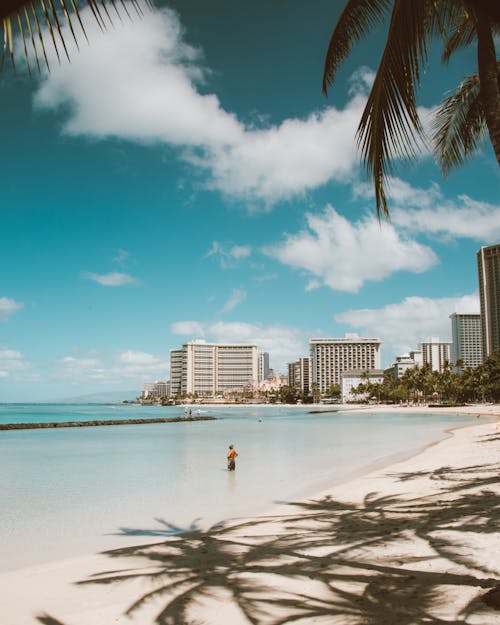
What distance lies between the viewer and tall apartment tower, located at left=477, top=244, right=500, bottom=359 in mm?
130875

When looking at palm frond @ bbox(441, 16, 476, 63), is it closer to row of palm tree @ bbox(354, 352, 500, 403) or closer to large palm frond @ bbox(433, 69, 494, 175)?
large palm frond @ bbox(433, 69, 494, 175)

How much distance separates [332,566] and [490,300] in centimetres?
14989

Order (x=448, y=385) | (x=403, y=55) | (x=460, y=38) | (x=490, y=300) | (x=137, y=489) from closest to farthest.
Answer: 1. (x=403, y=55)
2. (x=460, y=38)
3. (x=137, y=489)
4. (x=448, y=385)
5. (x=490, y=300)

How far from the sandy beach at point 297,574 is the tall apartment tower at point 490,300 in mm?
125324

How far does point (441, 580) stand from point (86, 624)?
4090 millimetres

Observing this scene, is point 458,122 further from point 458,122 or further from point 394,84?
point 394,84

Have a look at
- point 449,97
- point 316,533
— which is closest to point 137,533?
point 316,533

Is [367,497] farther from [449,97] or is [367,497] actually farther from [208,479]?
[449,97]

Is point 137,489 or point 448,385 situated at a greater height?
point 448,385

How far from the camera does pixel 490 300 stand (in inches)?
5556

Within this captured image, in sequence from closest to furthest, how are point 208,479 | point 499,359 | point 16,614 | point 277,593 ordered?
point 277,593 → point 16,614 → point 208,479 → point 499,359

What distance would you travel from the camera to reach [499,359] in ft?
285

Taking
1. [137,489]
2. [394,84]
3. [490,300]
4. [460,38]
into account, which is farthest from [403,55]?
[490,300]

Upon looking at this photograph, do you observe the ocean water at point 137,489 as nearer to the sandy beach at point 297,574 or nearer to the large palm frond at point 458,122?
the sandy beach at point 297,574
